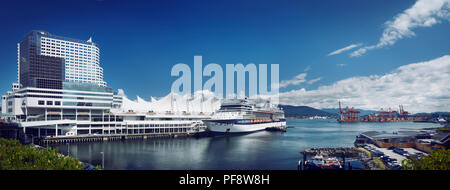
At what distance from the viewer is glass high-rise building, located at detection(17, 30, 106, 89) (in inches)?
1261

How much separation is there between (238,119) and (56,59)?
2660cm

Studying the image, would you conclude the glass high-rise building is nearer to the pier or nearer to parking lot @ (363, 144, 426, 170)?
the pier

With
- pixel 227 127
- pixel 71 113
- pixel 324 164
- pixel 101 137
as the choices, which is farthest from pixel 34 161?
pixel 227 127

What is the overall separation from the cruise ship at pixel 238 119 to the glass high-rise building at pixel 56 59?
18.3 meters

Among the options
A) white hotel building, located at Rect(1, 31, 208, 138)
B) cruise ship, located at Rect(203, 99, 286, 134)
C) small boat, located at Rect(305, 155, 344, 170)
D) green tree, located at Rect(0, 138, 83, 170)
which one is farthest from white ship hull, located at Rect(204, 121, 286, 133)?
green tree, located at Rect(0, 138, 83, 170)

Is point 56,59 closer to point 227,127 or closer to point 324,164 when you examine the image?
point 227,127

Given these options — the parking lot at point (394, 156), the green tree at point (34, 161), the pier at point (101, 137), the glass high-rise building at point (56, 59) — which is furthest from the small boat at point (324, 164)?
the glass high-rise building at point (56, 59)

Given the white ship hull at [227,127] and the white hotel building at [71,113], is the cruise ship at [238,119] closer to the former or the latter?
the white ship hull at [227,127]

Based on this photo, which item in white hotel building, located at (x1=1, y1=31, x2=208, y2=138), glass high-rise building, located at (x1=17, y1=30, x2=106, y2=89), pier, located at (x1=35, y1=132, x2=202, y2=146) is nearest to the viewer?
pier, located at (x1=35, y1=132, x2=202, y2=146)

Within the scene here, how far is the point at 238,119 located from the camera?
27.6m

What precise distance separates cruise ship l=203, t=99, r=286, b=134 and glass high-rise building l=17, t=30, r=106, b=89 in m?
18.3
